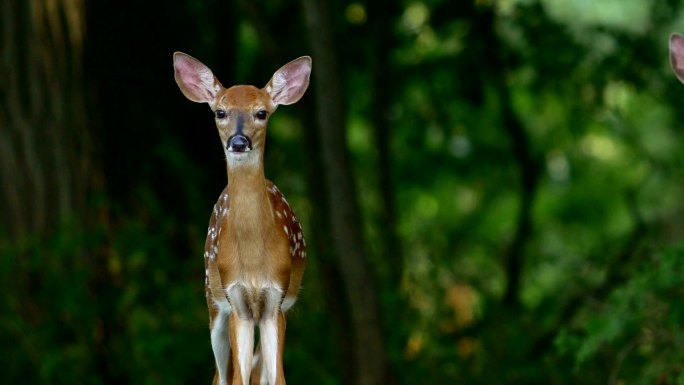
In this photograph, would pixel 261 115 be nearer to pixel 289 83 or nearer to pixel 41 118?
pixel 289 83

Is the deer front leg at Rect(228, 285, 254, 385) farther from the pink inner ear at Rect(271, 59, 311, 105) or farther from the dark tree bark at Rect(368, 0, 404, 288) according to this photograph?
the dark tree bark at Rect(368, 0, 404, 288)

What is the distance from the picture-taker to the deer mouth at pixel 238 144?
4258 millimetres

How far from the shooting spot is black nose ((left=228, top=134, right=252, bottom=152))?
168 inches

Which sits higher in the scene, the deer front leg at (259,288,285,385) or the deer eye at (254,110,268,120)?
the deer eye at (254,110,268,120)

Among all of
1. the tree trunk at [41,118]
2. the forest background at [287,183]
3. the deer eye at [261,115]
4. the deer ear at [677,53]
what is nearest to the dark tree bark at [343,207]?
the forest background at [287,183]

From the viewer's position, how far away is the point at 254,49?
13.0 m

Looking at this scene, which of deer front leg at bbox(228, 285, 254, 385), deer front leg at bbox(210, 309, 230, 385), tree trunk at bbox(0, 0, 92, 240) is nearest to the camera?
deer front leg at bbox(228, 285, 254, 385)

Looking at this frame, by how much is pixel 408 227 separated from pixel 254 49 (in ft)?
7.82

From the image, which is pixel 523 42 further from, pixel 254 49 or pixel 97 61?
pixel 97 61

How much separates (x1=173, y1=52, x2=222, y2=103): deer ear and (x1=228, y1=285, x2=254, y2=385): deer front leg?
2.21ft

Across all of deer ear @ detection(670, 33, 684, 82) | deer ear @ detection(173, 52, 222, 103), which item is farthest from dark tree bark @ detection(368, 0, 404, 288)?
deer ear @ detection(173, 52, 222, 103)

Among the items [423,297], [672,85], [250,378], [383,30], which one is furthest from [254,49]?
[250,378]

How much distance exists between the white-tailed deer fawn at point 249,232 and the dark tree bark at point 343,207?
3.37m

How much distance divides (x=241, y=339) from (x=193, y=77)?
914 mm
